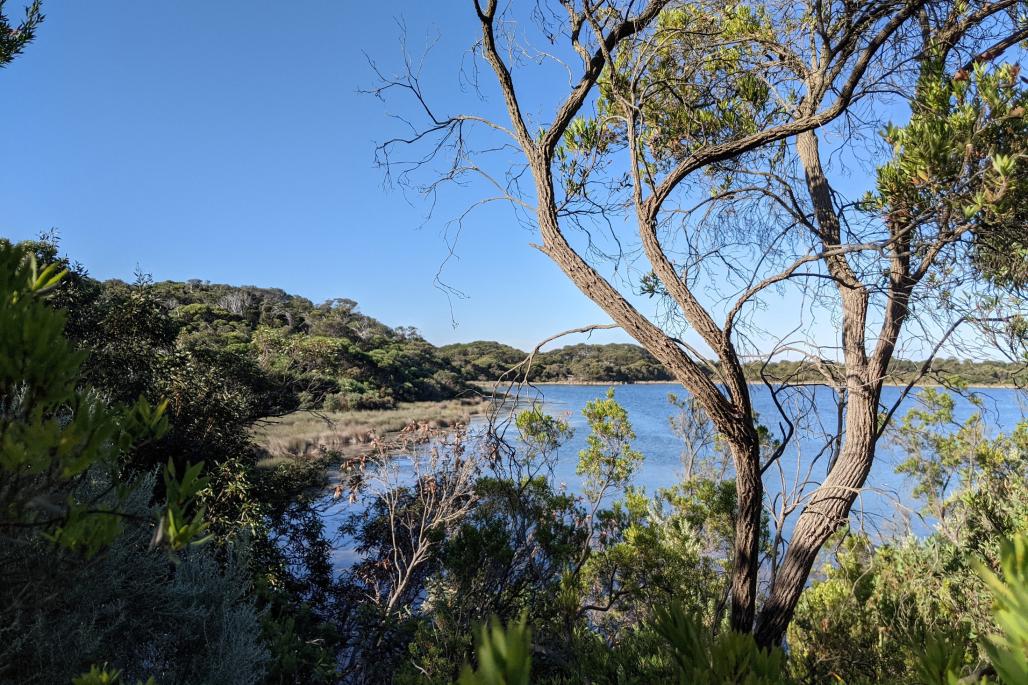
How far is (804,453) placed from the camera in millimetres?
7871

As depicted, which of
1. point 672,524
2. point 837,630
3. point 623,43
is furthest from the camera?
A: point 672,524

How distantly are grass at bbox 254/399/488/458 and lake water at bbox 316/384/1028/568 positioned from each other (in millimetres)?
2093

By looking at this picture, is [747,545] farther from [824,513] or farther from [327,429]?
[327,429]

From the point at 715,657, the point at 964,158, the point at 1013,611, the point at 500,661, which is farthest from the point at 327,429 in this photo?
the point at 1013,611

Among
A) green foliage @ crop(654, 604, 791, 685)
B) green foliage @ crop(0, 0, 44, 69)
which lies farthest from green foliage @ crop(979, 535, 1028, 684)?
green foliage @ crop(0, 0, 44, 69)

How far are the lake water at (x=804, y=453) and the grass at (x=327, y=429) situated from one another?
2093 mm

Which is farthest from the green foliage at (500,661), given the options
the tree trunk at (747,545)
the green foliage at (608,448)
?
the green foliage at (608,448)

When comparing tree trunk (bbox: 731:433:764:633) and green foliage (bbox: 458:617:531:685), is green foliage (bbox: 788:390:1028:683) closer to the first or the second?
tree trunk (bbox: 731:433:764:633)

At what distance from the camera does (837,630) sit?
4012 mm

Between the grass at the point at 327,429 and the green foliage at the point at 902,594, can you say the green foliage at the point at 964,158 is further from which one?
the grass at the point at 327,429

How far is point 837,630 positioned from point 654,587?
1340 millimetres

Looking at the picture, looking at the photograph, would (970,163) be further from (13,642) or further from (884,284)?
(13,642)

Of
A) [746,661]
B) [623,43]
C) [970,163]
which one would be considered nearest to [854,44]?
[970,163]

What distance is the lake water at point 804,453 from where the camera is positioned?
3.14 metres
